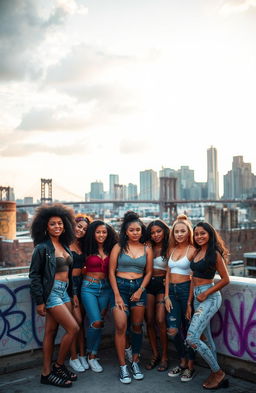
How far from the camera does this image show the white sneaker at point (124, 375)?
398 centimetres

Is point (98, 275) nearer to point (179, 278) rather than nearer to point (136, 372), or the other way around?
point (179, 278)

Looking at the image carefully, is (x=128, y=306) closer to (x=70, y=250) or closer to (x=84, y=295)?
(x=84, y=295)

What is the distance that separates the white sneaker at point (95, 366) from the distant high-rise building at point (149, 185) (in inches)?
6096

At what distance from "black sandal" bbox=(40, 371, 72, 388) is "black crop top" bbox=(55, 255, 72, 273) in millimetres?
986

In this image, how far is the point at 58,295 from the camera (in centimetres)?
402

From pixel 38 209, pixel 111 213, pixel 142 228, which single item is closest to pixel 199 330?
pixel 142 228

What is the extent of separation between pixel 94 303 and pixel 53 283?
60 centimetres

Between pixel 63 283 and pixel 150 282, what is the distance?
953mm

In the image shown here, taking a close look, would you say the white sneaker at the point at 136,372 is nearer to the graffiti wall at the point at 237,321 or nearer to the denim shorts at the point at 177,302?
the denim shorts at the point at 177,302

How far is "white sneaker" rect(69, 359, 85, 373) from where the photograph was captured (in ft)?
14.0

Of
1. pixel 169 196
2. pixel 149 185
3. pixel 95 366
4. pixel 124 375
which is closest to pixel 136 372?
pixel 124 375

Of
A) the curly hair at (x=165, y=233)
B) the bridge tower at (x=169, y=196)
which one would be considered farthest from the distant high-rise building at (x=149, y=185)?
the curly hair at (x=165, y=233)

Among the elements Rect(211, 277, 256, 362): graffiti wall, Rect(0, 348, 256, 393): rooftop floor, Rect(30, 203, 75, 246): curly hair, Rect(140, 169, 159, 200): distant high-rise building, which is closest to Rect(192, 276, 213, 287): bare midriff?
Rect(211, 277, 256, 362): graffiti wall

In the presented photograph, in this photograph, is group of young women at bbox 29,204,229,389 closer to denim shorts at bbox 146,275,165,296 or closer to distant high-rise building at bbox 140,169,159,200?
denim shorts at bbox 146,275,165,296
